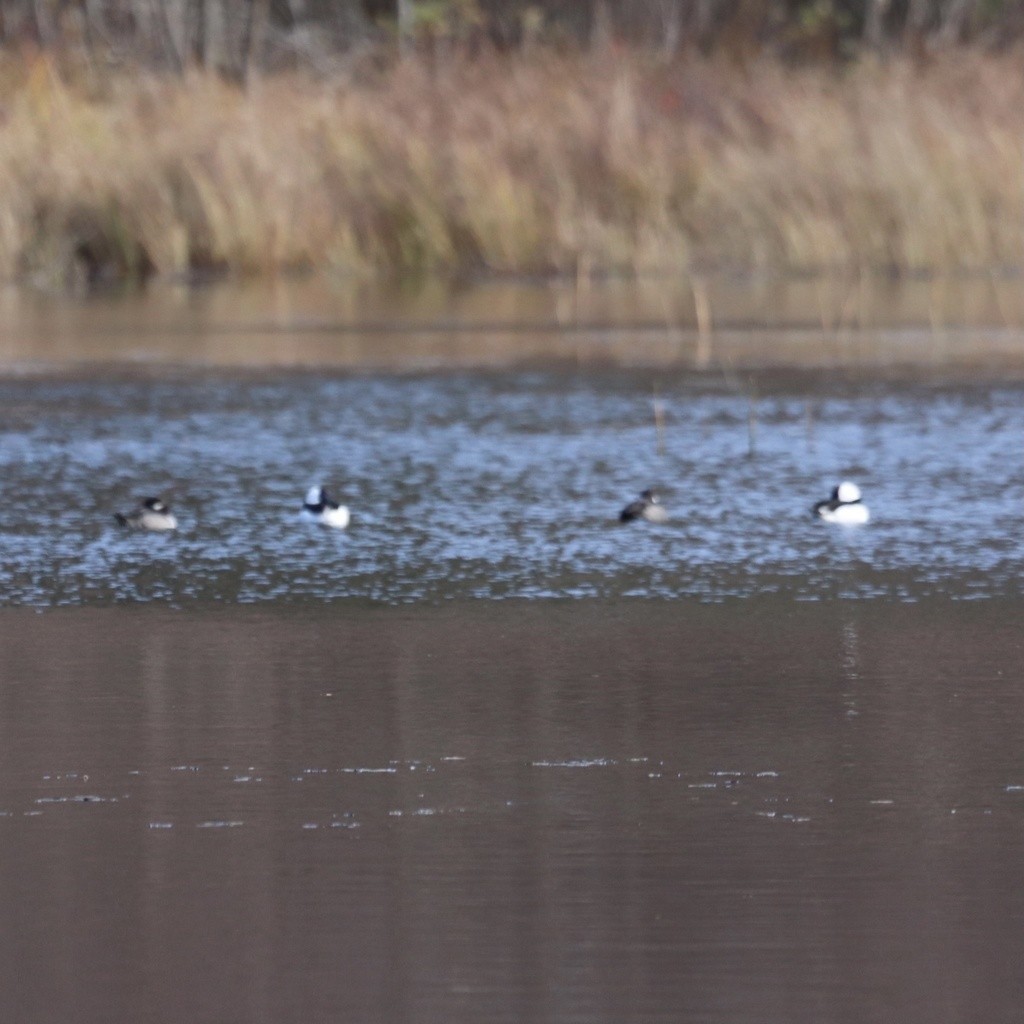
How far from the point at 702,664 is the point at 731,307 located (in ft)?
28.6

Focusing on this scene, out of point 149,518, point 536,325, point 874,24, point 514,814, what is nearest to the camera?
point 514,814

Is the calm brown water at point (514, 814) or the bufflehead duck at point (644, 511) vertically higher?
the bufflehead duck at point (644, 511)

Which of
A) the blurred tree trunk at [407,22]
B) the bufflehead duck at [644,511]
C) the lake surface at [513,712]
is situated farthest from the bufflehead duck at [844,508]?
the blurred tree trunk at [407,22]

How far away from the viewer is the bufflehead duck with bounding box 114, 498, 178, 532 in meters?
6.90

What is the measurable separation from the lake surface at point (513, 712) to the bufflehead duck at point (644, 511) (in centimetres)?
8

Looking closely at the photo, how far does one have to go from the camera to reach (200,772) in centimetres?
430

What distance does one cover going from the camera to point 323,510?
22.7 ft

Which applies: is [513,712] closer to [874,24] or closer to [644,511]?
[644,511]

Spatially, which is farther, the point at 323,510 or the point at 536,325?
the point at 536,325

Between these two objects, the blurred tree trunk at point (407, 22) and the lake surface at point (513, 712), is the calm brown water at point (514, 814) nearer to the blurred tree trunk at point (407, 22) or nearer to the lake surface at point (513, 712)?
the lake surface at point (513, 712)

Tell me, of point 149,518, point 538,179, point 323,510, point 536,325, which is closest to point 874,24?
point 538,179

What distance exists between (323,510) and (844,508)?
4.72 feet

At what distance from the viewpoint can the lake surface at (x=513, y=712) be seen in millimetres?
3314

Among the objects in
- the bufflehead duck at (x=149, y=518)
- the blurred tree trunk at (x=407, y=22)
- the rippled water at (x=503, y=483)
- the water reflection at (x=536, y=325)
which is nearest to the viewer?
the rippled water at (x=503, y=483)
